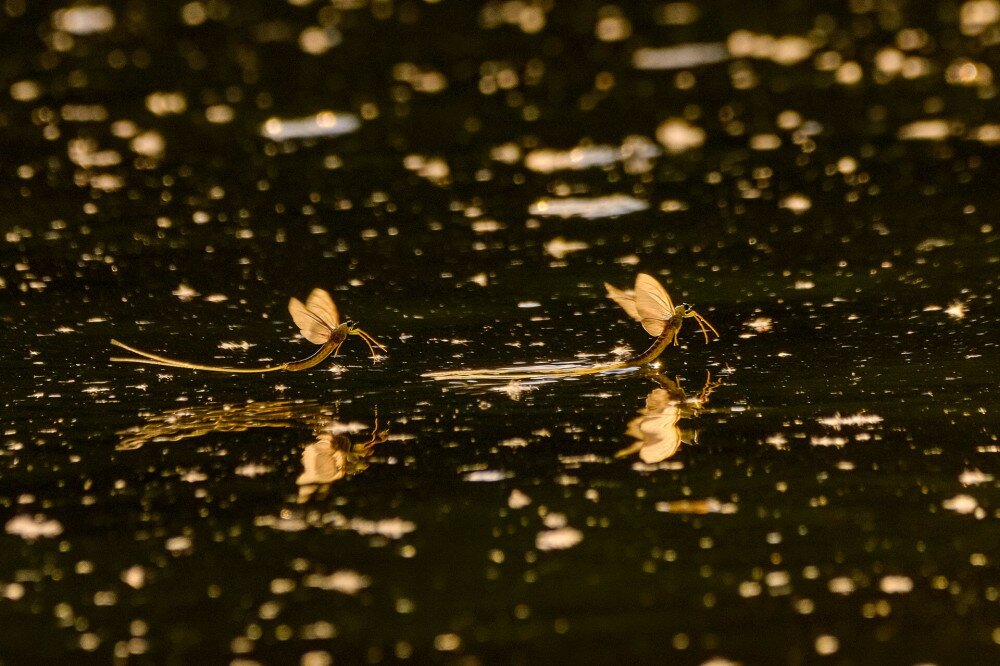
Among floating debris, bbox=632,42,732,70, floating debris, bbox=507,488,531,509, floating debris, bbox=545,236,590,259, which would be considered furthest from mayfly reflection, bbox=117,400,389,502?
floating debris, bbox=632,42,732,70

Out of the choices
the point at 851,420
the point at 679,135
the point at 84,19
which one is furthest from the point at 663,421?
the point at 84,19

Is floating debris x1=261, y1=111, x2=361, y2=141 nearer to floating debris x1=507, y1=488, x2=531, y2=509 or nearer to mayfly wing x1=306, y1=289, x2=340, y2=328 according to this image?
mayfly wing x1=306, y1=289, x2=340, y2=328

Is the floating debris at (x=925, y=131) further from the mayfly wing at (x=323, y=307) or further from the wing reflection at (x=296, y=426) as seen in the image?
the wing reflection at (x=296, y=426)

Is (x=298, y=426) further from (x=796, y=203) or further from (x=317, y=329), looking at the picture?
(x=796, y=203)

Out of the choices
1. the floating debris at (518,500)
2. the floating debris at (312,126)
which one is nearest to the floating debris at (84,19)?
the floating debris at (312,126)

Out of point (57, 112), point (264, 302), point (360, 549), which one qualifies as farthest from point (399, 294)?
point (57, 112)

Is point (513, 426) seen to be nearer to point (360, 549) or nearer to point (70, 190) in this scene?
point (360, 549)
